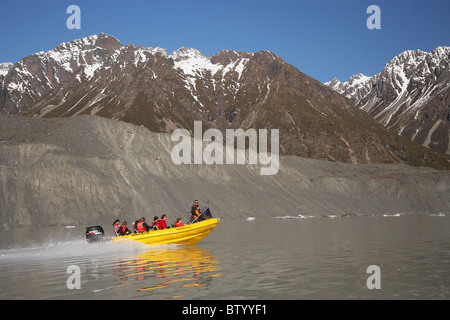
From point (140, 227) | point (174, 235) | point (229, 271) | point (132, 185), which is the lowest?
point (229, 271)

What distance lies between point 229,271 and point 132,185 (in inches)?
2098

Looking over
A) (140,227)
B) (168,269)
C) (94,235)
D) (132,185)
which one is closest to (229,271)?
(168,269)

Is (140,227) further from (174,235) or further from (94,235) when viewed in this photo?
(94,235)

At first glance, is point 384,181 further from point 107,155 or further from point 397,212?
point 107,155

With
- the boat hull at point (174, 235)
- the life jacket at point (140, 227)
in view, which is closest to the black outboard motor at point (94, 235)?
the boat hull at point (174, 235)

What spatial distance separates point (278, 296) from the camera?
14852 mm

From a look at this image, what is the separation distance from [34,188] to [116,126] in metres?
23.9

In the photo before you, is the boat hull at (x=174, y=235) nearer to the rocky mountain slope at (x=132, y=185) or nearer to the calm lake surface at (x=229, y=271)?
the calm lake surface at (x=229, y=271)

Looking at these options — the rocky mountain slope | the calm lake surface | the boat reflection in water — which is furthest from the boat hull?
the rocky mountain slope

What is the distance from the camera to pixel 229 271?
20203mm

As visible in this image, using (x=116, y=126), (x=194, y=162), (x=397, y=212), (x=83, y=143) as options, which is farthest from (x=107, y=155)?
(x=397, y=212)

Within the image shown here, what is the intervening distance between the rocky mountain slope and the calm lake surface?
33.6 m

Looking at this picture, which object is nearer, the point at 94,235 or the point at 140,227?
the point at 140,227

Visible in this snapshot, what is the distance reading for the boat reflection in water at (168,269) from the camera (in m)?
17.4
